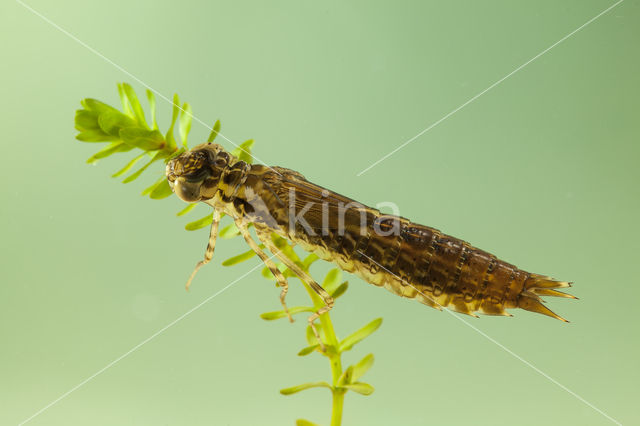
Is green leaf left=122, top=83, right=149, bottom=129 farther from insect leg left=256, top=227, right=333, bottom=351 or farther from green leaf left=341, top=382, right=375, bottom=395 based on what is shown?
green leaf left=341, top=382, right=375, bottom=395

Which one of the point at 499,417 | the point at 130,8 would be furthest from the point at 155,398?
the point at 130,8

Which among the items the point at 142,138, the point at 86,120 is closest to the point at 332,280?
the point at 142,138

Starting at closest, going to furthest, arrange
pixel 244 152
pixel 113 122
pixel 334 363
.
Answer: pixel 113 122 → pixel 334 363 → pixel 244 152

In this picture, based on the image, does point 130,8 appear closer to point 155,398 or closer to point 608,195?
point 155,398

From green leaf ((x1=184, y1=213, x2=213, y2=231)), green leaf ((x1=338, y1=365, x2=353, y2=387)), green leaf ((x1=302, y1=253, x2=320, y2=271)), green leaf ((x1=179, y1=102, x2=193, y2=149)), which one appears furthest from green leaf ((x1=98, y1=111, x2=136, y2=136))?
green leaf ((x1=338, y1=365, x2=353, y2=387))

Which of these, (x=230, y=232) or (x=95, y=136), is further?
(x=230, y=232)

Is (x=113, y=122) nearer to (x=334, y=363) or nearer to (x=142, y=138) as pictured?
(x=142, y=138)

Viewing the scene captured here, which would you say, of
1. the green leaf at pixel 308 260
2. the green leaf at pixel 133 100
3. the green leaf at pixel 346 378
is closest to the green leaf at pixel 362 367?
the green leaf at pixel 346 378
